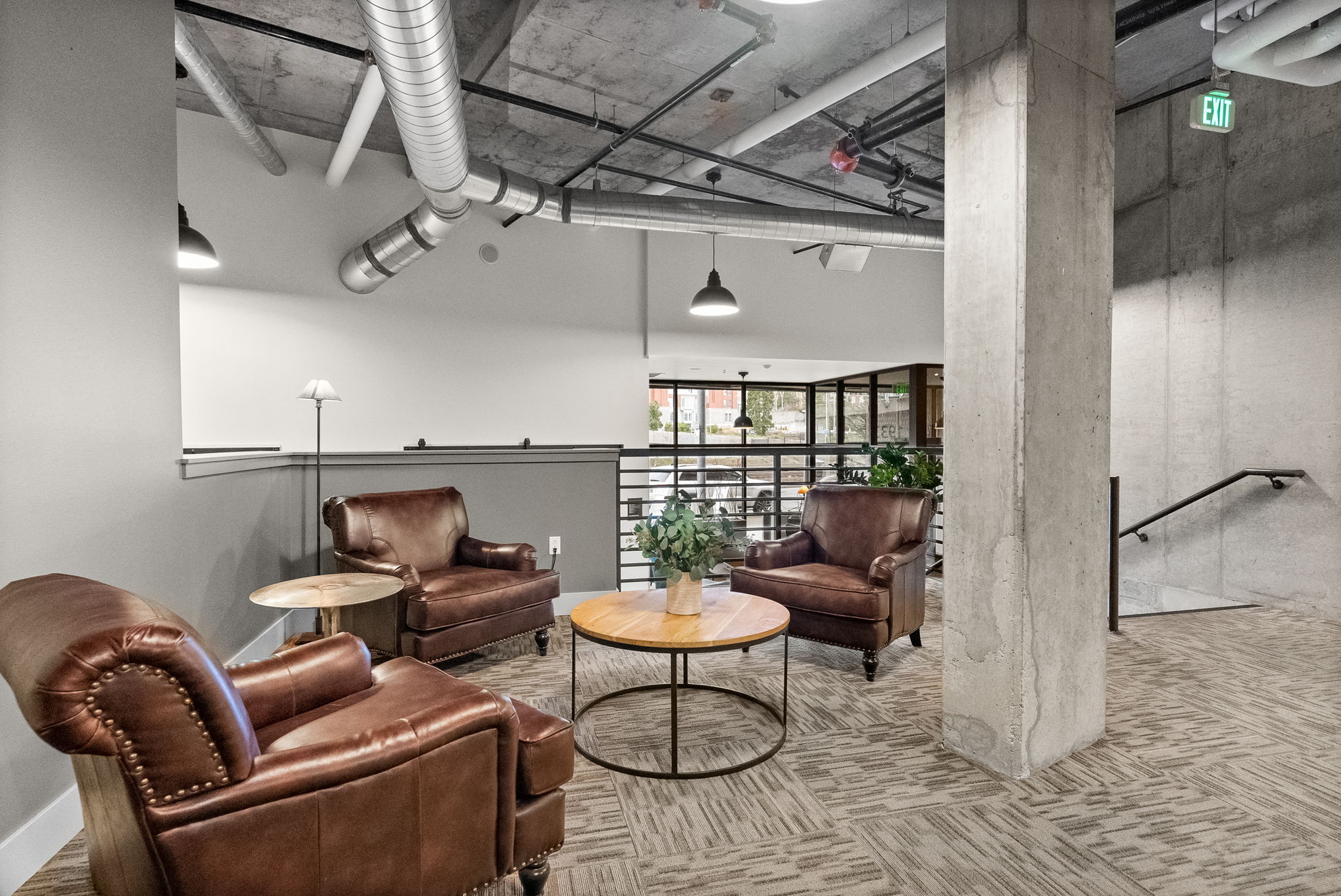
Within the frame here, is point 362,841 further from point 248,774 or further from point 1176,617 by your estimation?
point 1176,617

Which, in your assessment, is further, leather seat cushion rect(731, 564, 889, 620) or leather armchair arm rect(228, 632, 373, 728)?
leather seat cushion rect(731, 564, 889, 620)

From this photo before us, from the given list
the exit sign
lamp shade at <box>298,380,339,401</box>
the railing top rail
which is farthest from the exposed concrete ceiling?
the railing top rail

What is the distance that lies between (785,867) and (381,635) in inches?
97.7

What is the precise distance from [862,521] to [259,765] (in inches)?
137

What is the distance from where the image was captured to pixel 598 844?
223cm

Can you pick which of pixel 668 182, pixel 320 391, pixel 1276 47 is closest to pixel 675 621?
pixel 320 391

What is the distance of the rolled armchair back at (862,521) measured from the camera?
4.18 metres

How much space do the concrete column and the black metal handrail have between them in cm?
262

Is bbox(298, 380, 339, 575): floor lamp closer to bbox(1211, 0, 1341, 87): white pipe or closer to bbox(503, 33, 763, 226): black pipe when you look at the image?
bbox(503, 33, 763, 226): black pipe

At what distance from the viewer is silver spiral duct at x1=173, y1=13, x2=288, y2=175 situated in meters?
3.83

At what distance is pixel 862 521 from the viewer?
432 cm

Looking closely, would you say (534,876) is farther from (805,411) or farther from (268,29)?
(805,411)

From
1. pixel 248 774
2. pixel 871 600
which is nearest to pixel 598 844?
pixel 248 774

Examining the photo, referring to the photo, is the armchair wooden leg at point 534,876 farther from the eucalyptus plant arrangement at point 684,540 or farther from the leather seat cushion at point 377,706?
the eucalyptus plant arrangement at point 684,540
